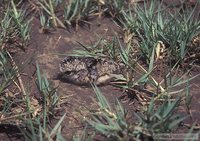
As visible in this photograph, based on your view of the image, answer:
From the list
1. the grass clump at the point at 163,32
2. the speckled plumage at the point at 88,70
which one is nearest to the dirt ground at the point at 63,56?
the speckled plumage at the point at 88,70

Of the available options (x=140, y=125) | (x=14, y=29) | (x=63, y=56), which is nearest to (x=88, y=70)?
(x=63, y=56)

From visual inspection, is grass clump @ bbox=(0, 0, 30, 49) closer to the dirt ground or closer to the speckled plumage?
the dirt ground

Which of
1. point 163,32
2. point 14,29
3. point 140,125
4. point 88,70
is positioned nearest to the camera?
point 140,125

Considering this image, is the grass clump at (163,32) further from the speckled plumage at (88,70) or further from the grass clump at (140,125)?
the grass clump at (140,125)

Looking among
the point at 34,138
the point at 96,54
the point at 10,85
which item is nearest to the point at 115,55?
the point at 96,54

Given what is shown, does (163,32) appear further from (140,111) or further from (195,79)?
(140,111)

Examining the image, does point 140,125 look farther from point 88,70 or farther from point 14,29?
point 14,29
